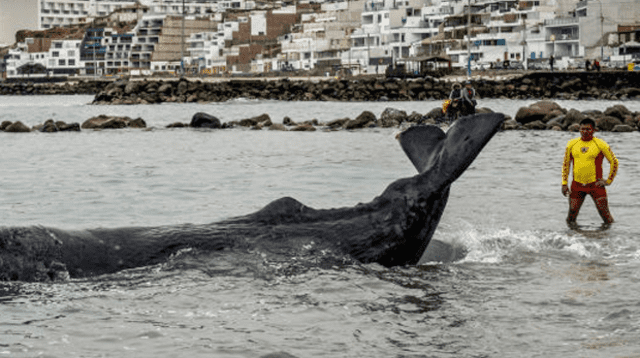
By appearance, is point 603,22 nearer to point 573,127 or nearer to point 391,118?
point 391,118

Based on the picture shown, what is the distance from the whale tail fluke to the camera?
817cm

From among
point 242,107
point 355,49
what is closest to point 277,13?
point 355,49

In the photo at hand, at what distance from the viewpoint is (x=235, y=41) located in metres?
185

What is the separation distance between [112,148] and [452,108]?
10.2 meters

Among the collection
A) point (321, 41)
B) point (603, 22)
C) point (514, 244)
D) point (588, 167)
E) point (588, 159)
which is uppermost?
point (321, 41)

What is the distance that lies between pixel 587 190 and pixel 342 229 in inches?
193

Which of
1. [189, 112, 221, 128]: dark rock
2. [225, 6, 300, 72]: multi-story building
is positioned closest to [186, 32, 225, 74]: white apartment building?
[225, 6, 300, 72]: multi-story building

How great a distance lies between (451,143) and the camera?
327 inches

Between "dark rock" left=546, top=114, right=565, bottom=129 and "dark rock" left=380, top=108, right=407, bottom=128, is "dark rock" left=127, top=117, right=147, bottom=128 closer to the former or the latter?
"dark rock" left=380, top=108, right=407, bottom=128

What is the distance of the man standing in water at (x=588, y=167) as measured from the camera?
12.0 m

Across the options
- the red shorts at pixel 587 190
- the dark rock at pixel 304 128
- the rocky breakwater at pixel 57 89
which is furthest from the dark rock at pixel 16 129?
the rocky breakwater at pixel 57 89

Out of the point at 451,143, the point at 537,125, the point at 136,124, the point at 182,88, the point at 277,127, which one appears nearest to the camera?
the point at 451,143

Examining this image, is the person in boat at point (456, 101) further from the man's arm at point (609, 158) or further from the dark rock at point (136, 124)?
the dark rock at point (136, 124)

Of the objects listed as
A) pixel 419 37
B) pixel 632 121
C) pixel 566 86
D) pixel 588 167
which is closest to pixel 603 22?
pixel 419 37
